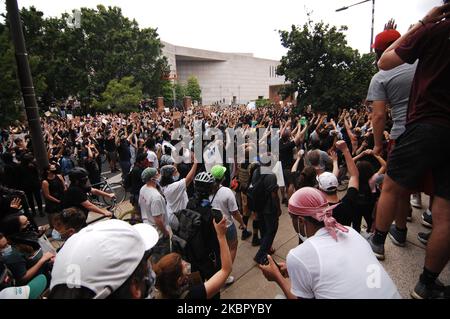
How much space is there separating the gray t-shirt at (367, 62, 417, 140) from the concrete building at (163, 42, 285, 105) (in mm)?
71594

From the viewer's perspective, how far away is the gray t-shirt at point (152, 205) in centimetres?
367

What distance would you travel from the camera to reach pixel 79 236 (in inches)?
47.8

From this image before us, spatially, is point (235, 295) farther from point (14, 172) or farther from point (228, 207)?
point (14, 172)

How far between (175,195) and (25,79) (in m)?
3.95

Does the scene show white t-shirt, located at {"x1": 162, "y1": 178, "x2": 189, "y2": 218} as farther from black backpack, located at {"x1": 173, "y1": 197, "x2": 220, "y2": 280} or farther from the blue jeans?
the blue jeans

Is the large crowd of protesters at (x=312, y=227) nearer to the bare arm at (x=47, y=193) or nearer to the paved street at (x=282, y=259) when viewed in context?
the paved street at (x=282, y=259)

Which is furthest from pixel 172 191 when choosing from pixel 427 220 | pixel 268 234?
pixel 427 220

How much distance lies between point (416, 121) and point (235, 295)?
2.74m

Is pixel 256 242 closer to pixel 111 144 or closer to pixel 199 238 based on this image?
pixel 199 238

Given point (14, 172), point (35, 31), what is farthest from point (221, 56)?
point (14, 172)

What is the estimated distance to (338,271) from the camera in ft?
4.78

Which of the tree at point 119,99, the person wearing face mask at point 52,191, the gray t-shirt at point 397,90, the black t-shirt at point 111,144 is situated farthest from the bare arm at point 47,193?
the tree at point 119,99

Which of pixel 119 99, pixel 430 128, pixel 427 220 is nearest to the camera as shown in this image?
pixel 430 128

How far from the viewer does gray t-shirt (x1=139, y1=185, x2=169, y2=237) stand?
3.67m
